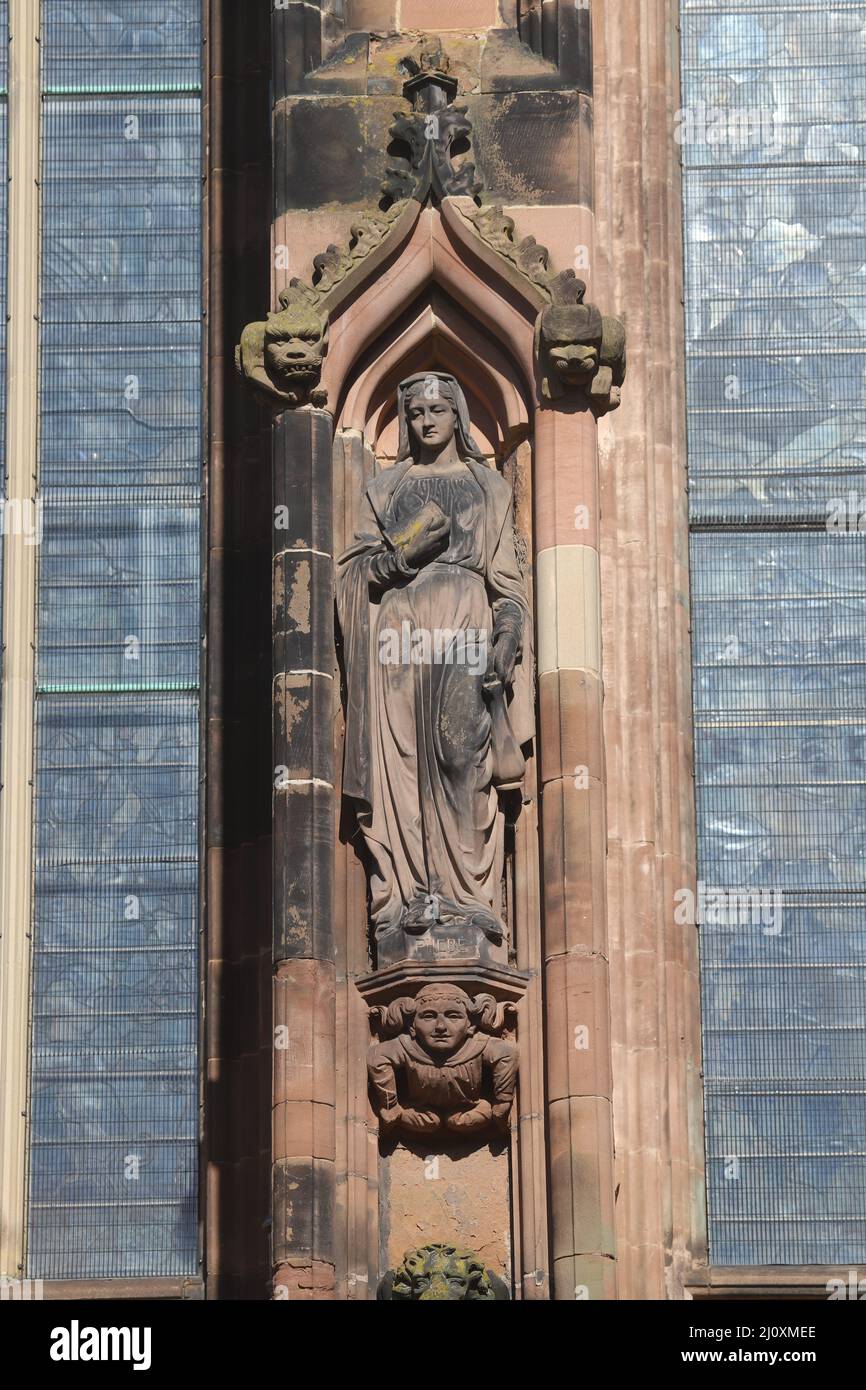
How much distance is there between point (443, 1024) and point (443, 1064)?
180mm

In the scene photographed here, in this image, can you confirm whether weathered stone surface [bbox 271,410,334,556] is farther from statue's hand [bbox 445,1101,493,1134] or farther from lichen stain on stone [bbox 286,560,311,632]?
statue's hand [bbox 445,1101,493,1134]

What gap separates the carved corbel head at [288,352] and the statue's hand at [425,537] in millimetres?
707

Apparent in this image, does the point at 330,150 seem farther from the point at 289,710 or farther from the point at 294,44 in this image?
the point at 289,710

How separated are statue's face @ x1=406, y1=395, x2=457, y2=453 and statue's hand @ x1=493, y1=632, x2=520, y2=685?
1008mm

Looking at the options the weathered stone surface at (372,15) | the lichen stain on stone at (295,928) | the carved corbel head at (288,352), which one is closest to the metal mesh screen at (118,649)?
the weathered stone surface at (372,15)

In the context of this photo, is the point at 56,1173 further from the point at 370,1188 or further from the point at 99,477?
the point at 99,477

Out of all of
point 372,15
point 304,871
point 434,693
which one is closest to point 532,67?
point 372,15

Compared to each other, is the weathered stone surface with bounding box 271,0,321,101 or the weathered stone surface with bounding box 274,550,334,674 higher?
Result: the weathered stone surface with bounding box 271,0,321,101

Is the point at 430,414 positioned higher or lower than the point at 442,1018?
higher

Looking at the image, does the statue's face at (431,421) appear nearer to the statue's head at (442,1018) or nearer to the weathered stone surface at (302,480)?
the weathered stone surface at (302,480)

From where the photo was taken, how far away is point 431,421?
17.2 m

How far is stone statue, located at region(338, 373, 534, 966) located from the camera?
648 inches

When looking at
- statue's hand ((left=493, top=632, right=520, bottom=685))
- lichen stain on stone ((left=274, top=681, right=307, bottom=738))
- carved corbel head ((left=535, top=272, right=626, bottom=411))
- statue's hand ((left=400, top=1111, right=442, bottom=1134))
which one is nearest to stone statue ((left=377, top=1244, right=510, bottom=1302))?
statue's hand ((left=400, top=1111, right=442, bottom=1134))

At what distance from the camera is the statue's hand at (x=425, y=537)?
1689cm
